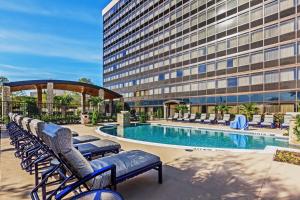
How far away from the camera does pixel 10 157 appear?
7082mm

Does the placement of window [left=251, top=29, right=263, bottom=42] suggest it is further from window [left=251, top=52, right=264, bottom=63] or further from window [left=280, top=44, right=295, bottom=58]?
window [left=280, top=44, right=295, bottom=58]

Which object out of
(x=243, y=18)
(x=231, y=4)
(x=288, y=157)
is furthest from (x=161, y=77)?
(x=288, y=157)

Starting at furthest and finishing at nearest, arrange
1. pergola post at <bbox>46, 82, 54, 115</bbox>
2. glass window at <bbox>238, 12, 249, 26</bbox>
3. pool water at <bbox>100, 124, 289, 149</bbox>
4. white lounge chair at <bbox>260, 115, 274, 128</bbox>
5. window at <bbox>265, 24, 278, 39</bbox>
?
glass window at <bbox>238, 12, 249, 26</bbox>, window at <bbox>265, 24, 278, 39</bbox>, pergola post at <bbox>46, 82, 54, 115</bbox>, white lounge chair at <bbox>260, 115, 274, 128</bbox>, pool water at <bbox>100, 124, 289, 149</bbox>

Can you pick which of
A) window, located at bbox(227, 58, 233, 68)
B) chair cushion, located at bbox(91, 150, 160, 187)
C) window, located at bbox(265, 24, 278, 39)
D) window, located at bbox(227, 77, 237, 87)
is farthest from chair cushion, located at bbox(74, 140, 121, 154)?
window, located at bbox(227, 58, 233, 68)

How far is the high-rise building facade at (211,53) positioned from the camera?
24312mm

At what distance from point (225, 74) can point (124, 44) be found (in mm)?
30816

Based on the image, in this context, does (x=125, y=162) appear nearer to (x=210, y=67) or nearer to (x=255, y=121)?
(x=255, y=121)

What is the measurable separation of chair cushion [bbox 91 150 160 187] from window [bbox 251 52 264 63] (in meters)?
26.2

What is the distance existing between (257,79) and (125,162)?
2652 cm

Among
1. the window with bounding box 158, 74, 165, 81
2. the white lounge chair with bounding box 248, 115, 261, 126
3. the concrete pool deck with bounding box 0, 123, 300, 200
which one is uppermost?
the window with bounding box 158, 74, 165, 81

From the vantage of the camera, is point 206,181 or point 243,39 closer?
point 206,181

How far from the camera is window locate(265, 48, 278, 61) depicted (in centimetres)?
2491

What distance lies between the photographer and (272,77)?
25109mm

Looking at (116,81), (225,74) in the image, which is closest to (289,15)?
(225,74)
